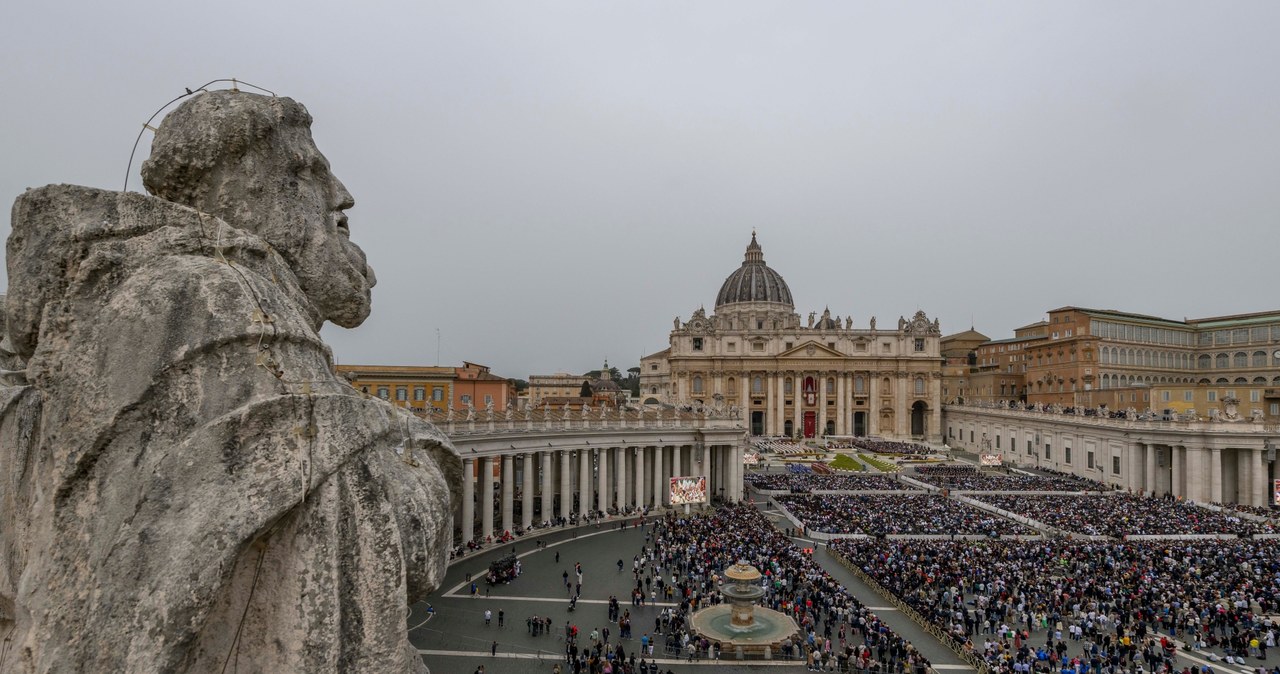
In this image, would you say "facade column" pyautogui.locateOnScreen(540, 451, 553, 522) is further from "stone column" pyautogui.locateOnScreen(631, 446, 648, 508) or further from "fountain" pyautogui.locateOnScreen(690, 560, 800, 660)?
"fountain" pyautogui.locateOnScreen(690, 560, 800, 660)

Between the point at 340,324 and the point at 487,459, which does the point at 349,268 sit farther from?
the point at 487,459

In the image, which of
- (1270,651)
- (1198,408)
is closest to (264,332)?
(1270,651)

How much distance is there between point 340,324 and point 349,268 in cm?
90

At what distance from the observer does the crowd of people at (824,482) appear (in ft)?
Result: 172

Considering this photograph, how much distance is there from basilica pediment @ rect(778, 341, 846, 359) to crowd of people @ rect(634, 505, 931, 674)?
72534mm

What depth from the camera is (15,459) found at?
726 centimetres

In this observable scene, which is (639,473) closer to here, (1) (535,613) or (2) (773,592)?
(2) (773,592)

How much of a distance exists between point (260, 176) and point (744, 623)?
20.4m

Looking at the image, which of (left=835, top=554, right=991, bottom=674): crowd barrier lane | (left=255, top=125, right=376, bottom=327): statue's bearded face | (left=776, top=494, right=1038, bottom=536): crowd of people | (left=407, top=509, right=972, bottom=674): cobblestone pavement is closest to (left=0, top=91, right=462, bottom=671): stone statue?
(left=255, top=125, right=376, bottom=327): statue's bearded face

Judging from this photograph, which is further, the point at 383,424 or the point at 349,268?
the point at 349,268

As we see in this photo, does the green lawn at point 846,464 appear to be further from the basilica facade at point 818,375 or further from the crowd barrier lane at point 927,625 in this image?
the basilica facade at point 818,375

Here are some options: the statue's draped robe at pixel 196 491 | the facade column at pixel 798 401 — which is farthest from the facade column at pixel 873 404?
the statue's draped robe at pixel 196 491

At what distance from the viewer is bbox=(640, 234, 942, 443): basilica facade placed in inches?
4341

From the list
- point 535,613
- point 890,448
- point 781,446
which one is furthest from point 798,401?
point 535,613
